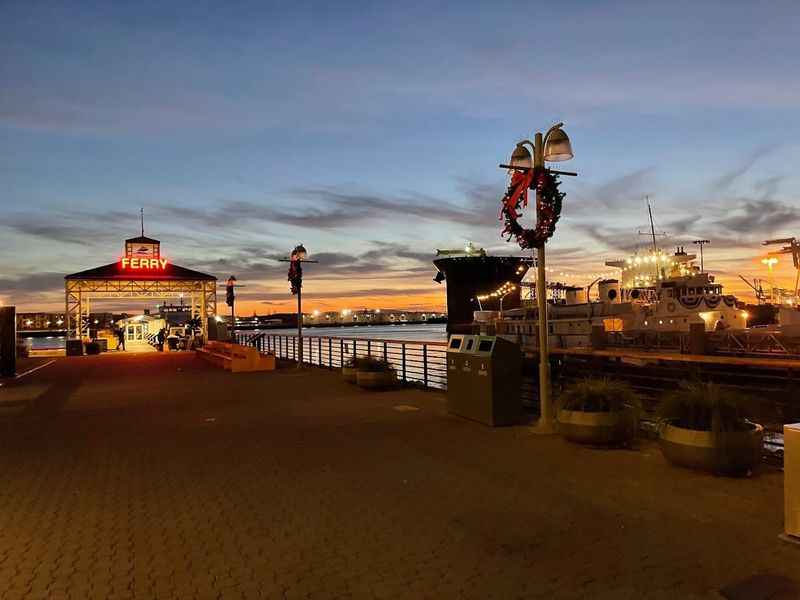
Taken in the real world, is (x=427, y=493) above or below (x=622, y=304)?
below

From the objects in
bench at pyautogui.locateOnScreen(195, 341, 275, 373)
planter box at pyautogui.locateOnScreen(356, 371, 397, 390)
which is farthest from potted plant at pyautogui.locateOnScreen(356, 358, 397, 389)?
bench at pyautogui.locateOnScreen(195, 341, 275, 373)

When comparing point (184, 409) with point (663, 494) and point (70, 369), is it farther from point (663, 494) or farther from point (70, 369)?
point (70, 369)

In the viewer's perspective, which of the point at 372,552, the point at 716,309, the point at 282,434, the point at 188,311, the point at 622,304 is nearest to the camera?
→ the point at 372,552

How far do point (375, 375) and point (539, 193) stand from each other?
20.2ft

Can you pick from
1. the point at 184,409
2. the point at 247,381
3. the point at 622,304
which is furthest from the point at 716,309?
the point at 184,409

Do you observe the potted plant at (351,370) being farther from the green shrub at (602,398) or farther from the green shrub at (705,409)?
the green shrub at (705,409)

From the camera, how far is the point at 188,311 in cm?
5419

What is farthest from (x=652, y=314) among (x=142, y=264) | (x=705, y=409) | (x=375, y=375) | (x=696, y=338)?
(x=142, y=264)

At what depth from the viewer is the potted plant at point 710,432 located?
5.78 meters

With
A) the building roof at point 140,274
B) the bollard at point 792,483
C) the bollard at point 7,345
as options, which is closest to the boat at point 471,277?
the building roof at point 140,274

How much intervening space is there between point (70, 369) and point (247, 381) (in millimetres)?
9992

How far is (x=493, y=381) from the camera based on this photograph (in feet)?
28.3

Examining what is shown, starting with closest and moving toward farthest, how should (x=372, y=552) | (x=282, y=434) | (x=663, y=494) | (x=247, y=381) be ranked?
(x=372, y=552) < (x=663, y=494) < (x=282, y=434) < (x=247, y=381)

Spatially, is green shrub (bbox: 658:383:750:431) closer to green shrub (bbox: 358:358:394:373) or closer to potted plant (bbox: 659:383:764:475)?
potted plant (bbox: 659:383:764:475)
